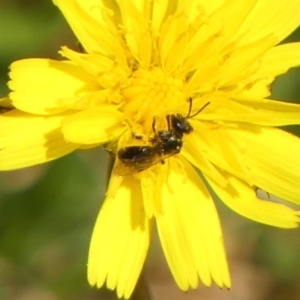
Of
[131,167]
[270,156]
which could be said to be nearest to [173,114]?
[131,167]

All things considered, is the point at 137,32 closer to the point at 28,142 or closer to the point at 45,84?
the point at 45,84

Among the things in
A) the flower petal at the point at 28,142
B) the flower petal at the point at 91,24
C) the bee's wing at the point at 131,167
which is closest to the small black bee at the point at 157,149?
the bee's wing at the point at 131,167

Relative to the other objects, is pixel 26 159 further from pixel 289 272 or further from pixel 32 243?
pixel 289 272

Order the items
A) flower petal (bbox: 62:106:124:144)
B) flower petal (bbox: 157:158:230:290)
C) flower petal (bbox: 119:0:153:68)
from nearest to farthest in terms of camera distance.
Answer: flower petal (bbox: 62:106:124:144), flower petal (bbox: 119:0:153:68), flower petal (bbox: 157:158:230:290)

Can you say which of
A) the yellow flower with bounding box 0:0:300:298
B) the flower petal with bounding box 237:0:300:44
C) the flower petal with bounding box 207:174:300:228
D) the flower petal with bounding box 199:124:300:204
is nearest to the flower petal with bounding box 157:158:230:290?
the yellow flower with bounding box 0:0:300:298

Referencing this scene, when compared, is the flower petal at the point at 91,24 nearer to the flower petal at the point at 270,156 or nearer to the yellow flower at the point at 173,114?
the yellow flower at the point at 173,114

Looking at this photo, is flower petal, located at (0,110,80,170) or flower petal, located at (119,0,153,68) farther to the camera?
flower petal, located at (119,0,153,68)

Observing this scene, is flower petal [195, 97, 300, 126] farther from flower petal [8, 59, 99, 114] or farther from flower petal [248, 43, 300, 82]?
flower petal [8, 59, 99, 114]
